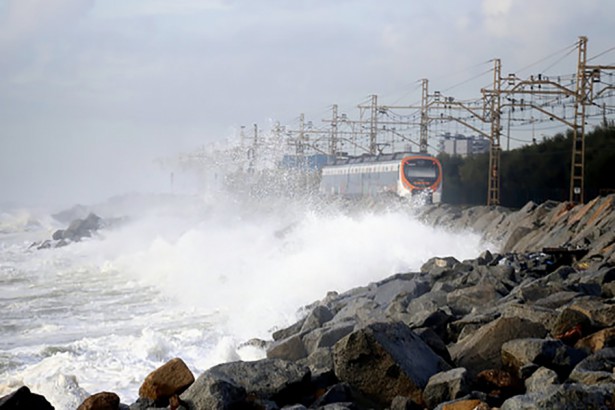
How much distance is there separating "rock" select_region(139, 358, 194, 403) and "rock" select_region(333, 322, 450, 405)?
1.26 metres

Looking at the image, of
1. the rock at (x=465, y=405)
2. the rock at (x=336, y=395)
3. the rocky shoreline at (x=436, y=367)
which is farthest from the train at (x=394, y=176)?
the rock at (x=465, y=405)

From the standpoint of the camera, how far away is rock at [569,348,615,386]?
6.58 meters

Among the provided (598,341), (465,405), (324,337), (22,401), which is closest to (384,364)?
(465,405)

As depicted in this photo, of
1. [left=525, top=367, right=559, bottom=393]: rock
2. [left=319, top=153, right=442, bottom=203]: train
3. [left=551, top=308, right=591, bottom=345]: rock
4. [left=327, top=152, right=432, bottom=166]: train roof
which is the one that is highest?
[left=327, top=152, right=432, bottom=166]: train roof

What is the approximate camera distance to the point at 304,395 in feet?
24.0

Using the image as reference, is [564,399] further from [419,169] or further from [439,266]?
[419,169]

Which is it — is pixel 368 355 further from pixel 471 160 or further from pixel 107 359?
pixel 471 160

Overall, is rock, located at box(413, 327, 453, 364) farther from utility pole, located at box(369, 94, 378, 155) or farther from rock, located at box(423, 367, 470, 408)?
utility pole, located at box(369, 94, 378, 155)

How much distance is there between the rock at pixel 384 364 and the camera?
7156 mm

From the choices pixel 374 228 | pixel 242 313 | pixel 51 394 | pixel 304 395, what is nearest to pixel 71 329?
pixel 242 313

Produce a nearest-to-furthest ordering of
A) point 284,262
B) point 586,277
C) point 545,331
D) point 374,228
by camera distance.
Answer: point 545,331 → point 586,277 → point 284,262 → point 374,228

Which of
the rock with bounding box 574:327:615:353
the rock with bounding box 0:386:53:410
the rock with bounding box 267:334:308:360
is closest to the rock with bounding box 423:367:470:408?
the rock with bounding box 574:327:615:353

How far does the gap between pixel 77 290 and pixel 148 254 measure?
1122 cm

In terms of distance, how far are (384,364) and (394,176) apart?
123 feet
